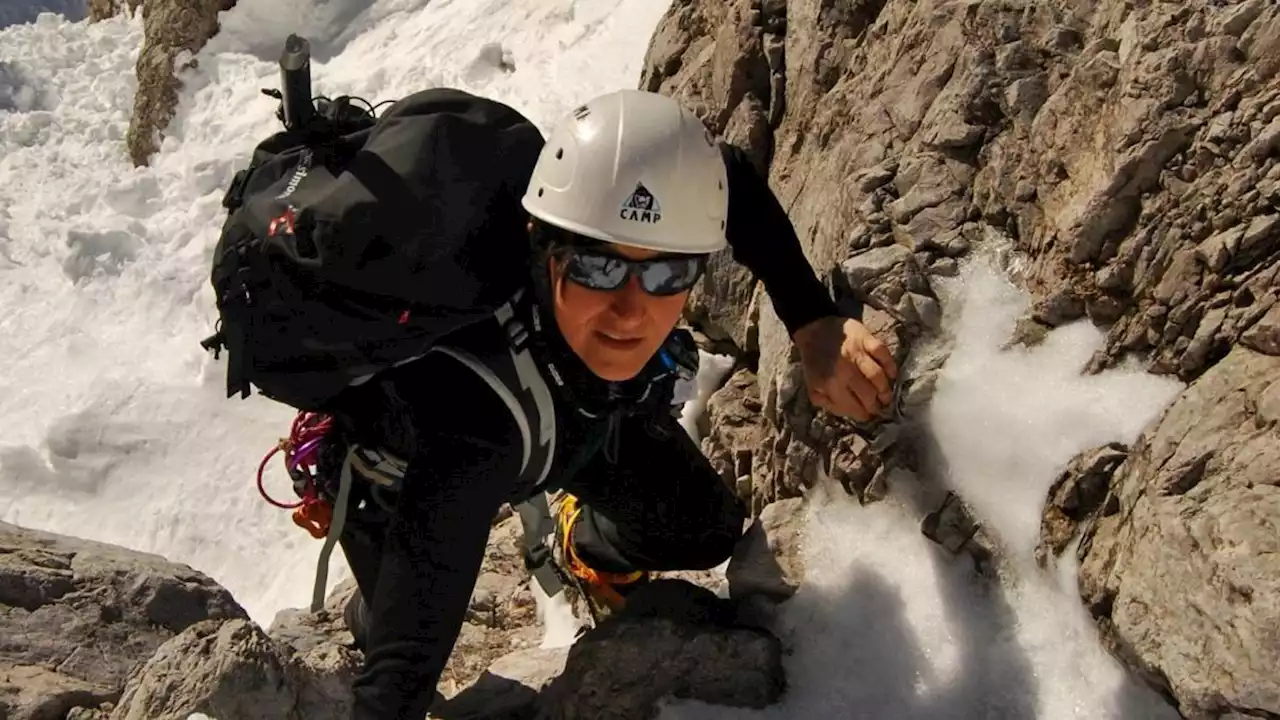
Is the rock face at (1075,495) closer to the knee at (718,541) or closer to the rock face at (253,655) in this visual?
the rock face at (253,655)

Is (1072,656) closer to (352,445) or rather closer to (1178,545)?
(1178,545)

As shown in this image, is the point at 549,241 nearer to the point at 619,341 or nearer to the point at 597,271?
the point at 597,271

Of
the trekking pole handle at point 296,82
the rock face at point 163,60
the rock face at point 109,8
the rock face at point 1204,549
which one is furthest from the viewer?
the rock face at point 109,8

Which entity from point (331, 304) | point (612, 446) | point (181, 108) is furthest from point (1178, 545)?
point (181, 108)

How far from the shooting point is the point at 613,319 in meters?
3.35

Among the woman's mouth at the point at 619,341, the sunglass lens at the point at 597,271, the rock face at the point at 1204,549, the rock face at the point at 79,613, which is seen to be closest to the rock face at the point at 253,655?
the rock face at the point at 79,613

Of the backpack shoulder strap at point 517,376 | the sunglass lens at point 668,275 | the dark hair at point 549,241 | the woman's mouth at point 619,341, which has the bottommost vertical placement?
the backpack shoulder strap at point 517,376

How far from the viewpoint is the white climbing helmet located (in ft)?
10.7

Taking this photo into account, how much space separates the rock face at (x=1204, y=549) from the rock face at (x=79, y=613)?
12.5 feet

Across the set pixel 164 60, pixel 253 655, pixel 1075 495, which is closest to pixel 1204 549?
pixel 1075 495

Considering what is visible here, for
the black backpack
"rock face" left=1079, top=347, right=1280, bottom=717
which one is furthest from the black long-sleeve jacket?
"rock face" left=1079, top=347, right=1280, bottom=717

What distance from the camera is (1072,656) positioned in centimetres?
338

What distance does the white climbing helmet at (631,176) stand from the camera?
3.27 metres

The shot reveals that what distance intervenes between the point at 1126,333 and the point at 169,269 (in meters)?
9.85
